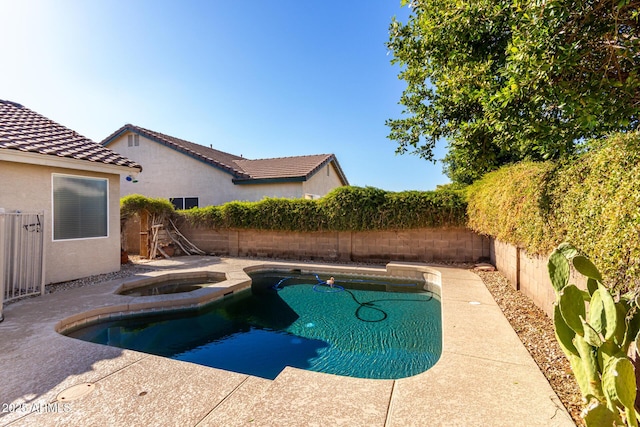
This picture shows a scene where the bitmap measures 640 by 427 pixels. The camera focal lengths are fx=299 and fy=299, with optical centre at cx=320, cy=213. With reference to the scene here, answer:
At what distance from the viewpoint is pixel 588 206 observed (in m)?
3.92

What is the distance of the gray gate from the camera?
23.2ft

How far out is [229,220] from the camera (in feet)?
48.6

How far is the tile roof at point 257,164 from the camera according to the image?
17984 mm

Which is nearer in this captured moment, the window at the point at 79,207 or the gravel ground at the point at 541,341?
the gravel ground at the point at 541,341

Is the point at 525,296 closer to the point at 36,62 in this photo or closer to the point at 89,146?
the point at 89,146

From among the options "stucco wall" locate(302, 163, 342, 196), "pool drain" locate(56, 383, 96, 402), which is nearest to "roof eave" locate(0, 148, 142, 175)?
"pool drain" locate(56, 383, 96, 402)

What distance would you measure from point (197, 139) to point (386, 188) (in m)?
16.7

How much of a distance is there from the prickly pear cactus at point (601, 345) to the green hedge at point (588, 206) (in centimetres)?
48

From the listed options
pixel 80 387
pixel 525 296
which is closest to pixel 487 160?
pixel 525 296

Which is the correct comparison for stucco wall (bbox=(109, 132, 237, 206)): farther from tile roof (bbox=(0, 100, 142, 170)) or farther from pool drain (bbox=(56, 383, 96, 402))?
pool drain (bbox=(56, 383, 96, 402))

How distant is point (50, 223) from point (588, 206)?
39.0 ft

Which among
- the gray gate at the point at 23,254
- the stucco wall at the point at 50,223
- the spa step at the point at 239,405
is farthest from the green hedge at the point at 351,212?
the spa step at the point at 239,405

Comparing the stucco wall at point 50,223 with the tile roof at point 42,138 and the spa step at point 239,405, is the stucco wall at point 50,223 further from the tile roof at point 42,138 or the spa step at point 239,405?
the spa step at point 239,405

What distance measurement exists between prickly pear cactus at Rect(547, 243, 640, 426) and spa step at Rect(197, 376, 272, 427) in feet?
9.39
